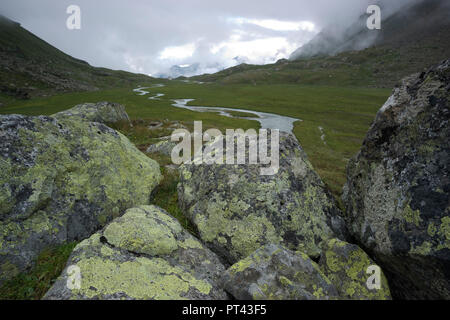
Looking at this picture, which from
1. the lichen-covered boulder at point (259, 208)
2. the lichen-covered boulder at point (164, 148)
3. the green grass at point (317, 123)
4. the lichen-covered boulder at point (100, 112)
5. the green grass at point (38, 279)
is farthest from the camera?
the lichen-covered boulder at point (100, 112)

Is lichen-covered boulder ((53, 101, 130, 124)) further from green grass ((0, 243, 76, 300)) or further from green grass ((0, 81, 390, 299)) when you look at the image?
green grass ((0, 243, 76, 300))

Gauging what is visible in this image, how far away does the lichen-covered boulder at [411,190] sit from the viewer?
6.53 meters

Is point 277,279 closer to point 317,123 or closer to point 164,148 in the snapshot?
point 164,148

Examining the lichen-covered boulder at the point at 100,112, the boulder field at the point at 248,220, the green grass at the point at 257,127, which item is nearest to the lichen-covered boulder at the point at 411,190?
the boulder field at the point at 248,220

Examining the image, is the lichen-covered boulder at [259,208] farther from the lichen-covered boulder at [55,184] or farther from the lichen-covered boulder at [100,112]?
the lichen-covered boulder at [100,112]

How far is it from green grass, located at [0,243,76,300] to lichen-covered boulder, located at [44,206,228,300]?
37.2 inches

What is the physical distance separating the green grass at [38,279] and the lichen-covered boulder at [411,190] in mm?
10072

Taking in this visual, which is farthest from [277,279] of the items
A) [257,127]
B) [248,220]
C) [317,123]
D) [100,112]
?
[317,123]

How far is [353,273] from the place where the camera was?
7582 millimetres

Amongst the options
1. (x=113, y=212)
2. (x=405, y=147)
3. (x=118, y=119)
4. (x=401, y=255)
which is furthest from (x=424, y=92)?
(x=118, y=119)

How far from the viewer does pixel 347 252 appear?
807cm

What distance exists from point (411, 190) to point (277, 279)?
16.3 ft

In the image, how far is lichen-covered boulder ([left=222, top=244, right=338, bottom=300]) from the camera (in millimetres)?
6129

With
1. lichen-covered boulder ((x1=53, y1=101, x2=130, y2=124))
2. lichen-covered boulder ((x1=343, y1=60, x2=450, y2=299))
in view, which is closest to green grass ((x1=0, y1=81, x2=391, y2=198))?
lichen-covered boulder ((x1=53, y1=101, x2=130, y2=124))
